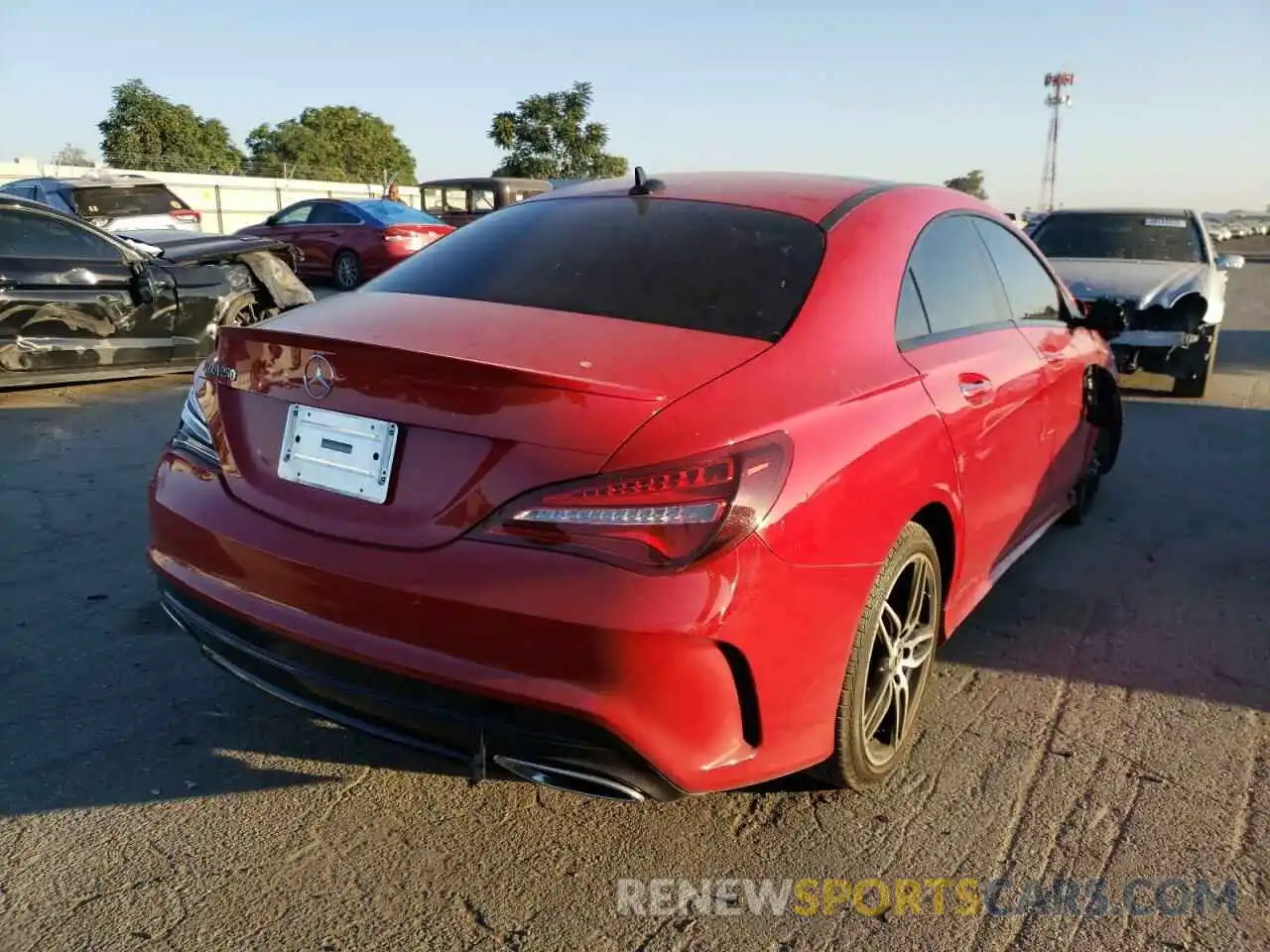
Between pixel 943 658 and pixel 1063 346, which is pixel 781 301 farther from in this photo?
pixel 1063 346

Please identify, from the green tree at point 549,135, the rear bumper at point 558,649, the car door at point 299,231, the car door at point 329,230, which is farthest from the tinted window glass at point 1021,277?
the green tree at point 549,135

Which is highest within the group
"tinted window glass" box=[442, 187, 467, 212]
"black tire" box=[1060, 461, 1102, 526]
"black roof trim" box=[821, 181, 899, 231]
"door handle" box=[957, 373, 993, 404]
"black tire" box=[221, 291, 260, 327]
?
"tinted window glass" box=[442, 187, 467, 212]

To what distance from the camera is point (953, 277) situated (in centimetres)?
330

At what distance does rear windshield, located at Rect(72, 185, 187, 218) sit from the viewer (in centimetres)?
1312

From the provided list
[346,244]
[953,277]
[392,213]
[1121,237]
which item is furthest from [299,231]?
[953,277]

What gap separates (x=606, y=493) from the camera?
1.98 m

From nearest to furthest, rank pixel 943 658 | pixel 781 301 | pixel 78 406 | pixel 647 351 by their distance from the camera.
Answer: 1. pixel 647 351
2. pixel 781 301
3. pixel 943 658
4. pixel 78 406

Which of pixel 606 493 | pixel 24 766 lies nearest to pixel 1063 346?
pixel 606 493

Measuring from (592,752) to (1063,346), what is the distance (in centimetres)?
298

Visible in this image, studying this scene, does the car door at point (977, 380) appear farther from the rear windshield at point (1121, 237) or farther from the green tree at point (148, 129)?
the green tree at point (148, 129)

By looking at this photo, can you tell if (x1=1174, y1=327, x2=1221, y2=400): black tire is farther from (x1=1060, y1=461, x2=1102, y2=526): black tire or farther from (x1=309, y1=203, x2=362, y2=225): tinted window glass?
(x1=309, y1=203, x2=362, y2=225): tinted window glass

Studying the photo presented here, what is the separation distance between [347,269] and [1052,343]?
48.2ft

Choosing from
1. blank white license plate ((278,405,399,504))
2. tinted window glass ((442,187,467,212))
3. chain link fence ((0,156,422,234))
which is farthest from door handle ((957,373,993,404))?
chain link fence ((0,156,422,234))

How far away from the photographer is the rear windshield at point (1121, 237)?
912 centimetres
